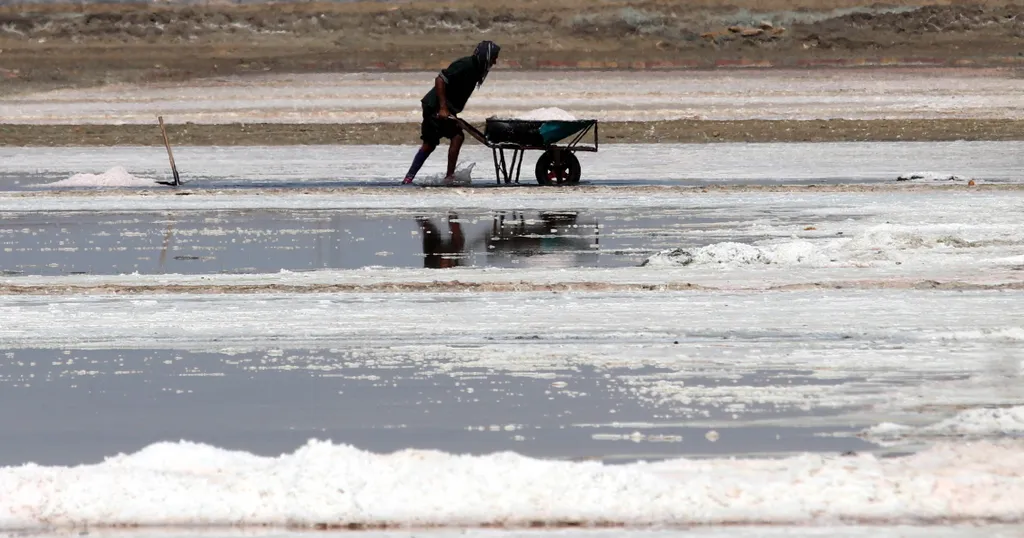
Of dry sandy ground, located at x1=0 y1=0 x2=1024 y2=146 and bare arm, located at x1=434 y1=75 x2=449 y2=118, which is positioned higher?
bare arm, located at x1=434 y1=75 x2=449 y2=118

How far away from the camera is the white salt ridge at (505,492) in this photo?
594 cm

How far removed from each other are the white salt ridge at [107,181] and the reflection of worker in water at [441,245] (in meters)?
5.97

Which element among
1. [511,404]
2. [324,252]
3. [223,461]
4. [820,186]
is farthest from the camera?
[820,186]

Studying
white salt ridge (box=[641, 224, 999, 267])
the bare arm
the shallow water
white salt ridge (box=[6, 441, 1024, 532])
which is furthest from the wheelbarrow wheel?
white salt ridge (box=[6, 441, 1024, 532])

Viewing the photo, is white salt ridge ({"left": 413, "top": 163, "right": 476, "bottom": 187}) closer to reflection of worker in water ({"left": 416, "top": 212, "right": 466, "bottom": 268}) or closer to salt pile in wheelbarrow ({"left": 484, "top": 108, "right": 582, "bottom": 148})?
salt pile in wheelbarrow ({"left": 484, "top": 108, "right": 582, "bottom": 148})

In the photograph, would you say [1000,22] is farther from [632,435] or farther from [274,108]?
[632,435]

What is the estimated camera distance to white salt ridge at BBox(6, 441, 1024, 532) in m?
5.94

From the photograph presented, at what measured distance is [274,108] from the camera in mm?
39750

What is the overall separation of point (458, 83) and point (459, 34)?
158 feet

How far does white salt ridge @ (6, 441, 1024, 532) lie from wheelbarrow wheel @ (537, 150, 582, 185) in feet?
43.6

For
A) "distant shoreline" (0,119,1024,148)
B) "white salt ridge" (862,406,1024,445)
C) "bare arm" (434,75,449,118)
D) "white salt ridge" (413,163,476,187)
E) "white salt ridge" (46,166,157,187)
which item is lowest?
"distant shoreline" (0,119,1024,148)

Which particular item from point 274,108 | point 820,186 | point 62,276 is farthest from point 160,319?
point 274,108

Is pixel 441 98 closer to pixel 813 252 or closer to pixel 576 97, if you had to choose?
pixel 813 252

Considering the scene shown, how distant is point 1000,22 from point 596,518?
61.5 meters
